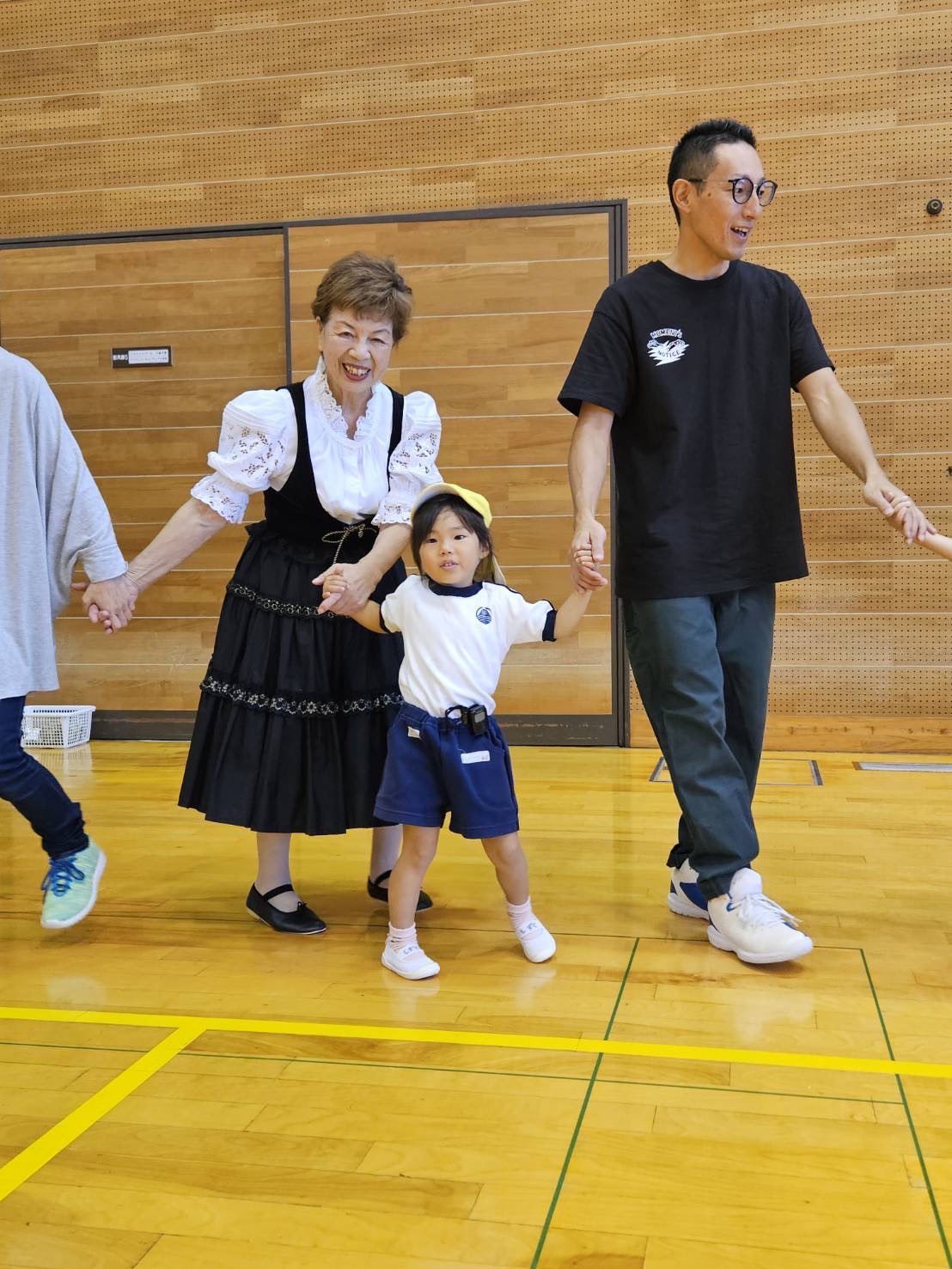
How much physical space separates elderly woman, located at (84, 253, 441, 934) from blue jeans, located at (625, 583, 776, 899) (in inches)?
23.4

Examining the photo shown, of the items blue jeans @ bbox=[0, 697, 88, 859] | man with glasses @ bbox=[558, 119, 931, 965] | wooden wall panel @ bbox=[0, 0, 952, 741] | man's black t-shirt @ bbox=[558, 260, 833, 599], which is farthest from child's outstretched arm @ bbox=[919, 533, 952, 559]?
wooden wall panel @ bbox=[0, 0, 952, 741]

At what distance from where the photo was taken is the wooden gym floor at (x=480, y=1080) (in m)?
1.62

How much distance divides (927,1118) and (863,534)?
3.71 metres

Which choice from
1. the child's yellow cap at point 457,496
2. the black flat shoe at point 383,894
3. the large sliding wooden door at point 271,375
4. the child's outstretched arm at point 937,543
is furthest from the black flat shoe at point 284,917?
the large sliding wooden door at point 271,375

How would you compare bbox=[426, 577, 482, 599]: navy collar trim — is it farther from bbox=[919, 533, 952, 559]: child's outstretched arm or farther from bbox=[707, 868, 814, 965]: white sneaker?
bbox=[919, 533, 952, 559]: child's outstretched arm

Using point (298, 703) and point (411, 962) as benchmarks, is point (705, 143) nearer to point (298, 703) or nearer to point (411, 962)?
point (298, 703)

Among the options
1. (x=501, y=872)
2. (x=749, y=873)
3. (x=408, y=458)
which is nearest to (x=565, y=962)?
(x=501, y=872)

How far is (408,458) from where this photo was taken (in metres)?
2.88

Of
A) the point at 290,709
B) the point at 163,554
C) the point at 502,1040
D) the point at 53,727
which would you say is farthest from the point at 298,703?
the point at 53,727

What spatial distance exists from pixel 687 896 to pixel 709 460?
3.36 feet

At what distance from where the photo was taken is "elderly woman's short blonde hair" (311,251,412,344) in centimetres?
270

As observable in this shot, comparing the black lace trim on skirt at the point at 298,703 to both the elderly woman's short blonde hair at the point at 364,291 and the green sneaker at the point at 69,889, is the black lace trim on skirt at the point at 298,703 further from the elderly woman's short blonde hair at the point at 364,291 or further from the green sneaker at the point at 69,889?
the elderly woman's short blonde hair at the point at 364,291

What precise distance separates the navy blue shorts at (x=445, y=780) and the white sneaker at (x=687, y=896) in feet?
1.91

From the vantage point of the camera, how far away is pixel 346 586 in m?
2.72
